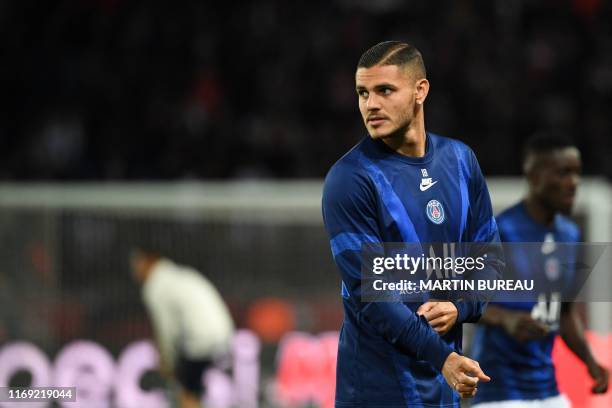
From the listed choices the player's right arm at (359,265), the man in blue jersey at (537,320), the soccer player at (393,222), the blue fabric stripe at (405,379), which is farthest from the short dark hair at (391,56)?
the man in blue jersey at (537,320)

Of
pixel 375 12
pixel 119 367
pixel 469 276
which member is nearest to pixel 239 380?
pixel 119 367

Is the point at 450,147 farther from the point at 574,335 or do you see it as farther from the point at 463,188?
the point at 574,335

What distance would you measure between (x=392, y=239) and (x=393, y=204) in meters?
0.12

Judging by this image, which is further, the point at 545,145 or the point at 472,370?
the point at 545,145

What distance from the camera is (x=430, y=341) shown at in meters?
3.58

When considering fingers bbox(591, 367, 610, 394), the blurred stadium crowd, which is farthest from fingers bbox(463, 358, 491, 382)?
the blurred stadium crowd

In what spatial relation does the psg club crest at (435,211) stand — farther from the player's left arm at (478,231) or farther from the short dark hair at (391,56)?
the short dark hair at (391,56)

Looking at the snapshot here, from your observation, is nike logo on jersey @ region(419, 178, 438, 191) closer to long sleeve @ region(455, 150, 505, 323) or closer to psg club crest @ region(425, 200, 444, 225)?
psg club crest @ region(425, 200, 444, 225)

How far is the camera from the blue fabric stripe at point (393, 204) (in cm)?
374

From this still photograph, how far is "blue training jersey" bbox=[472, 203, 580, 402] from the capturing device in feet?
16.7

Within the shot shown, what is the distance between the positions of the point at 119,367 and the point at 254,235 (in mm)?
1464

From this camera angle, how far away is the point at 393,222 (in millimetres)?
3740

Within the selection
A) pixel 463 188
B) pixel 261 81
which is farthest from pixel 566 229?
pixel 261 81

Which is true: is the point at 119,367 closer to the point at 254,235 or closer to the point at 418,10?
the point at 254,235
